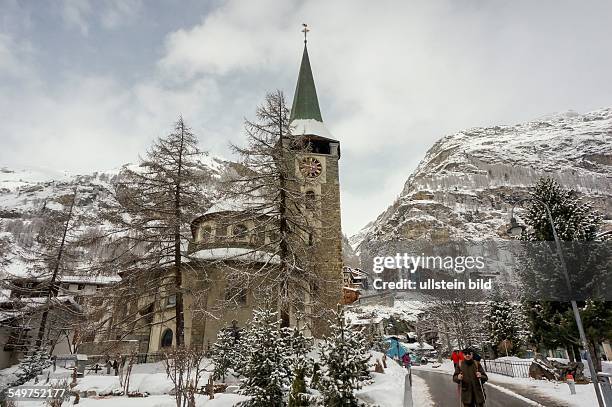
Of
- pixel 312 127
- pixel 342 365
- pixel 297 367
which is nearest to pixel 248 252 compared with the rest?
pixel 297 367

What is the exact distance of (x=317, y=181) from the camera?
32.1 m

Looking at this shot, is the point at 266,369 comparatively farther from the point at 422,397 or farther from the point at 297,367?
the point at 422,397

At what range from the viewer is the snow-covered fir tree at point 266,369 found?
33.9ft

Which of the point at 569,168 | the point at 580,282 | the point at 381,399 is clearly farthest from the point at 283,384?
the point at 569,168

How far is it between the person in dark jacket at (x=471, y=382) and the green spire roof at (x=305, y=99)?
103 feet

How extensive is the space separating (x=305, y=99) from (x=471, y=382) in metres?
33.7

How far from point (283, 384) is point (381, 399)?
10.6 ft

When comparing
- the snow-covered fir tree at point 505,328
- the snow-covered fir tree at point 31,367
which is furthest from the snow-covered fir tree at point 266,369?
the snow-covered fir tree at point 505,328

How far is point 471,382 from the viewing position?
943 cm

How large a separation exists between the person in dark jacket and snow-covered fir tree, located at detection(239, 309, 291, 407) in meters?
4.57

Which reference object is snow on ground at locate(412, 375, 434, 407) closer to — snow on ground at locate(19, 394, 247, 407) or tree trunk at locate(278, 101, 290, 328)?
tree trunk at locate(278, 101, 290, 328)

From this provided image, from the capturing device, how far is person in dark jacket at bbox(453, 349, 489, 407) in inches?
370

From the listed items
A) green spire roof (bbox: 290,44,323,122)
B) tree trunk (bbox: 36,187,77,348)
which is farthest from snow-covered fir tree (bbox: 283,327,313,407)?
green spire roof (bbox: 290,44,323,122)

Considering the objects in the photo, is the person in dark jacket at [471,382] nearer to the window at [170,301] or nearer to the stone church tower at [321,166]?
the stone church tower at [321,166]
